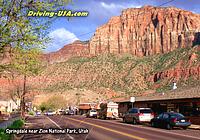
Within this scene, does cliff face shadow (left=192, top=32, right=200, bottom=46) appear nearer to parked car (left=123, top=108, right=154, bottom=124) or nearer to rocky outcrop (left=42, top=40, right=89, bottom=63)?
rocky outcrop (left=42, top=40, right=89, bottom=63)

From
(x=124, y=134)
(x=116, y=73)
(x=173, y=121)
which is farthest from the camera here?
(x=116, y=73)

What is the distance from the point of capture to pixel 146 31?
181 meters

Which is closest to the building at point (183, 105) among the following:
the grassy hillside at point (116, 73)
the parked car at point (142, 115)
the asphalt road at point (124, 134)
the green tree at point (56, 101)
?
the parked car at point (142, 115)

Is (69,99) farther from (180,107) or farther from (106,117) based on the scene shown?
(180,107)

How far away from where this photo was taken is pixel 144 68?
119750 mm

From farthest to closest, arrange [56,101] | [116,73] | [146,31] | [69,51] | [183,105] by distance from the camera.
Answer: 1. [69,51]
2. [146,31]
3. [56,101]
4. [116,73]
5. [183,105]

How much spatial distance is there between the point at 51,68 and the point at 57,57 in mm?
49582

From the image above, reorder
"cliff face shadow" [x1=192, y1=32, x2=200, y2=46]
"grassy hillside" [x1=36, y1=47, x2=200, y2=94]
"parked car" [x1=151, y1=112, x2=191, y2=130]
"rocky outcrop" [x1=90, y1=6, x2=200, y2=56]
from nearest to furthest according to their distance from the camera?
"parked car" [x1=151, y1=112, x2=191, y2=130] < "grassy hillside" [x1=36, y1=47, x2=200, y2=94] < "cliff face shadow" [x1=192, y1=32, x2=200, y2=46] < "rocky outcrop" [x1=90, y1=6, x2=200, y2=56]

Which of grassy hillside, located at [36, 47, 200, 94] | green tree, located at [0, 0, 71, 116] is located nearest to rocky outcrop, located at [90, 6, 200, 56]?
grassy hillside, located at [36, 47, 200, 94]

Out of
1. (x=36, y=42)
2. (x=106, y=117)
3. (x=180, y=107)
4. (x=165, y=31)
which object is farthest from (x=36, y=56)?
(x=165, y=31)

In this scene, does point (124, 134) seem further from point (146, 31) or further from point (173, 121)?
point (146, 31)

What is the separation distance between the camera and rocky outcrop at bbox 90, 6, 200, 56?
162 metres

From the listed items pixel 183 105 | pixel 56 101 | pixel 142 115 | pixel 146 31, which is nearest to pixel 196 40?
pixel 146 31

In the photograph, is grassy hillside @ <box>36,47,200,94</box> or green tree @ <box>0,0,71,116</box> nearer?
green tree @ <box>0,0,71,116</box>
